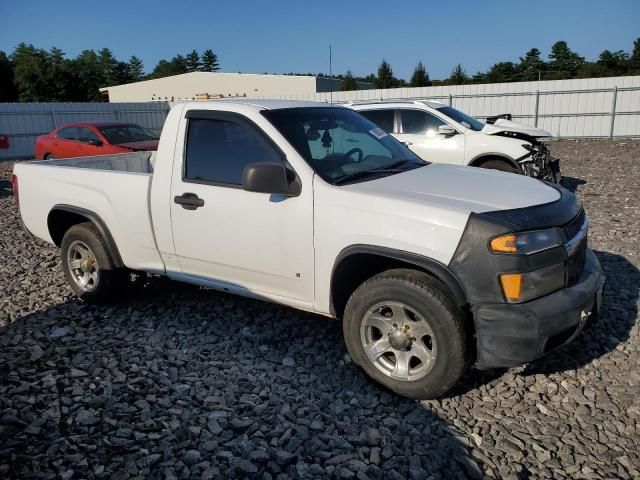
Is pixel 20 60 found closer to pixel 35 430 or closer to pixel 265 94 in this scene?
pixel 265 94

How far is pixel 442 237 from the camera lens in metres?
2.93

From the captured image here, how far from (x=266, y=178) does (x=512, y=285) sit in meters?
1.64

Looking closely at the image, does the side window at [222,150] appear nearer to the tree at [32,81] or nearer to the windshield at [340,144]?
the windshield at [340,144]

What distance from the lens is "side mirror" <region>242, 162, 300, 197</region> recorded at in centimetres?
329

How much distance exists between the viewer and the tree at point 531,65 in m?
64.9

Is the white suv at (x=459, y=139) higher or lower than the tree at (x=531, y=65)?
lower

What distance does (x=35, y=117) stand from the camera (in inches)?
830

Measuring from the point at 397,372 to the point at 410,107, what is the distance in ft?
24.7

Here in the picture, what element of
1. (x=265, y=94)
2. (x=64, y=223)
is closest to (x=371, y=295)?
(x=64, y=223)

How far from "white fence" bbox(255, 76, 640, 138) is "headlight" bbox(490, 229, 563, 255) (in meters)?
20.5

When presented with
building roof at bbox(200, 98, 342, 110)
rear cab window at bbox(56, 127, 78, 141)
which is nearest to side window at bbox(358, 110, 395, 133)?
building roof at bbox(200, 98, 342, 110)

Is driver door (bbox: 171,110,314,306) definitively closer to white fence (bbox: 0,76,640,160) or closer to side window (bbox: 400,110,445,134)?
side window (bbox: 400,110,445,134)

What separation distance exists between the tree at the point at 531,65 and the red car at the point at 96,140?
2429 inches

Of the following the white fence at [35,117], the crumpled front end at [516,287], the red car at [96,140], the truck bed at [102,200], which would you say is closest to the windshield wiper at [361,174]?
the crumpled front end at [516,287]
